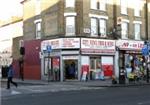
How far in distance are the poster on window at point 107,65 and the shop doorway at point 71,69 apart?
368cm

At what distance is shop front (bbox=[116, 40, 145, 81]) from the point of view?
50125 mm

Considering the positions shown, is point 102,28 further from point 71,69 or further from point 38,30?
point 38,30

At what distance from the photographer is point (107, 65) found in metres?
48.6

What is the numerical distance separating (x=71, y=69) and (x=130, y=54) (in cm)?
939

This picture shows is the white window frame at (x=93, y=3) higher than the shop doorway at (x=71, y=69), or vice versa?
the white window frame at (x=93, y=3)

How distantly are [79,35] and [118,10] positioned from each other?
7236mm

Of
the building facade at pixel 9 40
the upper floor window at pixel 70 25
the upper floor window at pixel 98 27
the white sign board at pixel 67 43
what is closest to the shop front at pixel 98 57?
the white sign board at pixel 67 43

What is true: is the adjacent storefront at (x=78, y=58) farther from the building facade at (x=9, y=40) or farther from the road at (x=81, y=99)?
the road at (x=81, y=99)

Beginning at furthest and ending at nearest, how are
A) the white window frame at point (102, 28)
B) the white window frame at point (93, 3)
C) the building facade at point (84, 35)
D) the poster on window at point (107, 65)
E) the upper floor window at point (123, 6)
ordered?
the upper floor window at point (123, 6) < the white window frame at point (102, 28) < the poster on window at point (107, 65) < the white window frame at point (93, 3) < the building facade at point (84, 35)

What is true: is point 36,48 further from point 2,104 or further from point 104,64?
point 2,104

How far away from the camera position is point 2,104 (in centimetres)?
1920


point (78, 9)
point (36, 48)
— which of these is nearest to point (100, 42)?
point (78, 9)

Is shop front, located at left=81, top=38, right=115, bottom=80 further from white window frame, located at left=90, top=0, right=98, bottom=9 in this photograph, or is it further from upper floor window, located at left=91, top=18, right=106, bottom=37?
white window frame, located at left=90, top=0, right=98, bottom=9

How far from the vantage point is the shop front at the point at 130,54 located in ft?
164
